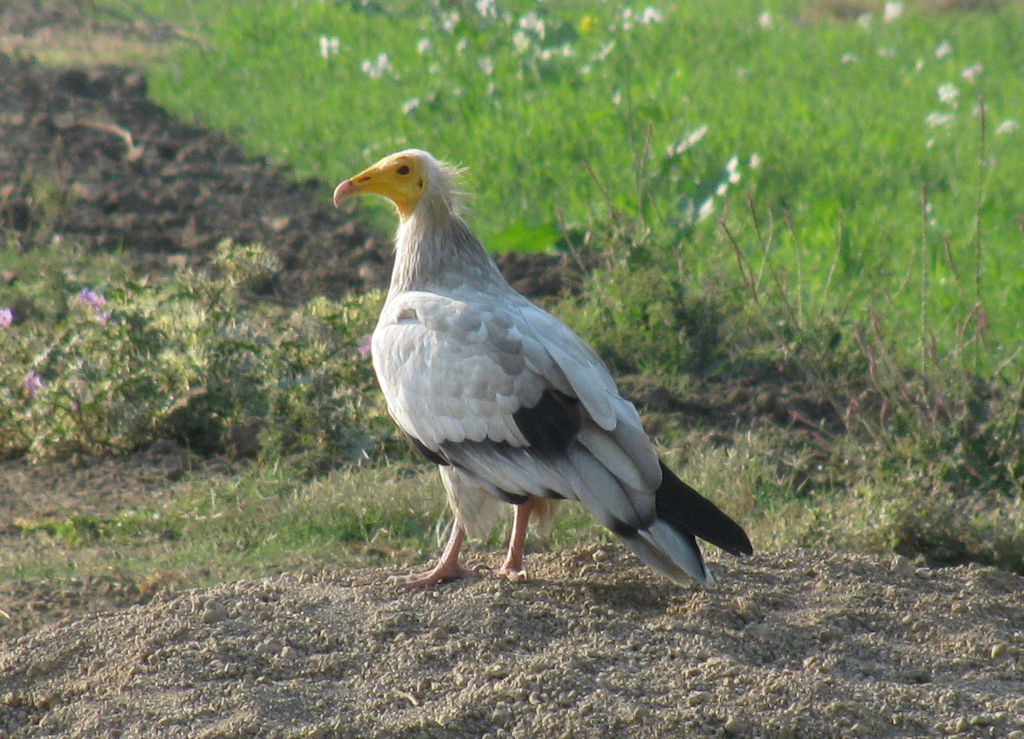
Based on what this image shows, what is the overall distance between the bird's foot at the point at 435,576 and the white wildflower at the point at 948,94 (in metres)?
7.54

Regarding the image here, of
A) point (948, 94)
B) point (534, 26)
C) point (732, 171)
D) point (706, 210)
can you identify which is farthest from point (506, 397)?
point (534, 26)

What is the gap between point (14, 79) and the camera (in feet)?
39.9

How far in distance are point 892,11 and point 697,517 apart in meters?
11.8

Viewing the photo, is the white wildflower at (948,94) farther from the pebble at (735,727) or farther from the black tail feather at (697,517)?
the pebble at (735,727)

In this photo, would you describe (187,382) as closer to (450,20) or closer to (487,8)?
(487,8)

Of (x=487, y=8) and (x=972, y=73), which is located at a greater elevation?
(x=487, y=8)

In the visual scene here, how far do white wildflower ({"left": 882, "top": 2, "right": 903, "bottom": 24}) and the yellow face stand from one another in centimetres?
1089

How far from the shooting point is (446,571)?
4.78 m

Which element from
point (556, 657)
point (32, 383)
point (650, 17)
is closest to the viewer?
point (556, 657)

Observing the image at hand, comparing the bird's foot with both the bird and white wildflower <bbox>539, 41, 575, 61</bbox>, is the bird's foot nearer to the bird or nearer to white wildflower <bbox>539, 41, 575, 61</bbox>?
the bird

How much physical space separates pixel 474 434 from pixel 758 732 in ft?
4.60

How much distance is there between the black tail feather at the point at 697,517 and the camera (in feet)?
14.1

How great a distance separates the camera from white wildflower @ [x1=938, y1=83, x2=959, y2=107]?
35.8 feet

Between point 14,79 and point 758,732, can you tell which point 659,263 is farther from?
point 14,79
